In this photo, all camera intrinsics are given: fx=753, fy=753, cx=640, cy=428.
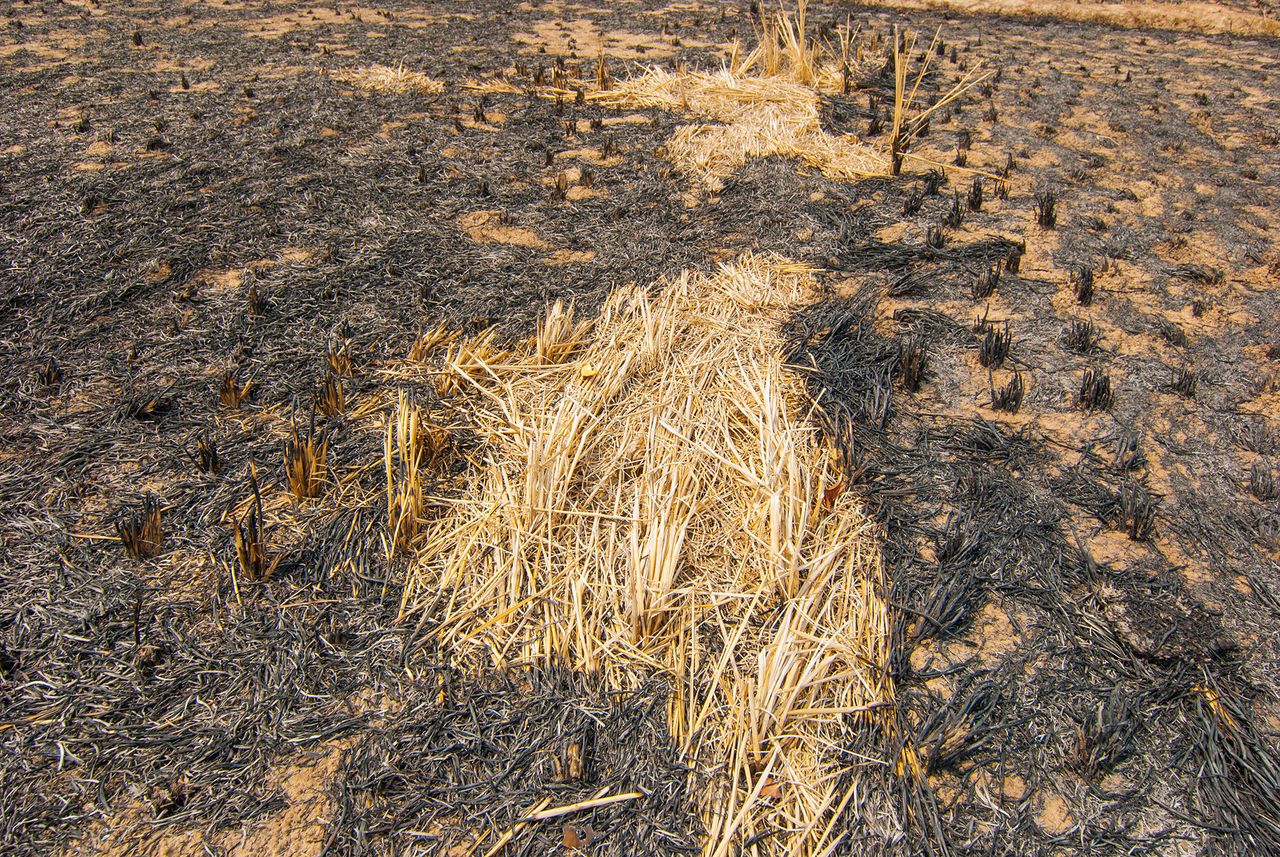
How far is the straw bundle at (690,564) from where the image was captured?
8.66ft

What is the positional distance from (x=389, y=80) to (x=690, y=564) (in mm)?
7233

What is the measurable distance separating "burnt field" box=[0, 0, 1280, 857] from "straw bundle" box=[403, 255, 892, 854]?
3 cm

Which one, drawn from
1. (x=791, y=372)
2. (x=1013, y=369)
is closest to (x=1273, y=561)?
(x=1013, y=369)

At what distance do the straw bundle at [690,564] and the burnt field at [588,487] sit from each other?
0.09 ft

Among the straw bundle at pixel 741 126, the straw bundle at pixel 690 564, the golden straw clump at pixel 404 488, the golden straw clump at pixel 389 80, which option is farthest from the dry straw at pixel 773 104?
the golden straw clump at pixel 404 488

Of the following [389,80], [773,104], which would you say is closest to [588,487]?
[773,104]

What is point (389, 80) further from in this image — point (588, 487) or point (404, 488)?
point (588, 487)

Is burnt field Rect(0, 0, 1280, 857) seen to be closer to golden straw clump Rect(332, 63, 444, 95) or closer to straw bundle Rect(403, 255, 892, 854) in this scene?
straw bundle Rect(403, 255, 892, 854)

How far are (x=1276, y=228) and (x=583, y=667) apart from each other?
6178 mm

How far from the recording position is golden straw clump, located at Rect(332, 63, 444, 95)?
26.3 feet

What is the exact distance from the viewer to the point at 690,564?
10.2ft

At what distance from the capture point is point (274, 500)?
3416mm

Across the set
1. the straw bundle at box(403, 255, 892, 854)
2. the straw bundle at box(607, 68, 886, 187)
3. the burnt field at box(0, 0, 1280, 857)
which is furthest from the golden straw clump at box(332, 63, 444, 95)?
the straw bundle at box(403, 255, 892, 854)

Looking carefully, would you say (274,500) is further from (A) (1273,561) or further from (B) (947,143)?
(B) (947,143)
